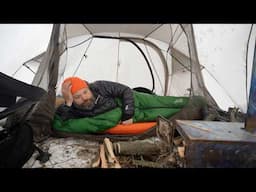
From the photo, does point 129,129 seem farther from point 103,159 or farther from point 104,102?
point 103,159

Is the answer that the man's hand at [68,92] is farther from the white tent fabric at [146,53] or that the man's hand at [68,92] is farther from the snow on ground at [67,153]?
the white tent fabric at [146,53]

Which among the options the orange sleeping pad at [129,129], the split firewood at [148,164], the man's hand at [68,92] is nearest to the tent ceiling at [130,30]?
the man's hand at [68,92]

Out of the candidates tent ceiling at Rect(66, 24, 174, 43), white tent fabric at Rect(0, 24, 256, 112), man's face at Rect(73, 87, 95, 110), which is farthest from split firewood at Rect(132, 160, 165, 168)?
tent ceiling at Rect(66, 24, 174, 43)

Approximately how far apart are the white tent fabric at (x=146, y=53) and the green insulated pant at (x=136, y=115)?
1.66ft

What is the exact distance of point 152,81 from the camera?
2.61 m

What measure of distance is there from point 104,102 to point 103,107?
1.5 inches

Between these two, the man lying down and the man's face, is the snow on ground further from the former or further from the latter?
the man's face

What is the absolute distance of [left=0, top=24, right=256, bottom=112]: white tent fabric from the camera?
214 cm

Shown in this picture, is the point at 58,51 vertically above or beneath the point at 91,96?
above

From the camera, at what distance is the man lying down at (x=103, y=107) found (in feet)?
4.85

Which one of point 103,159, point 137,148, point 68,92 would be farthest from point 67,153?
point 68,92

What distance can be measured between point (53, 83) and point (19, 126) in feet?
2.21
